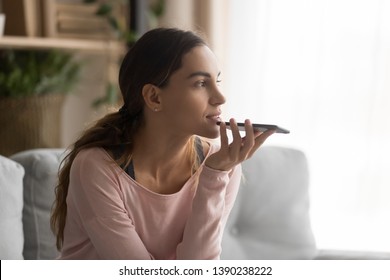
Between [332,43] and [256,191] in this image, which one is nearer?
[256,191]

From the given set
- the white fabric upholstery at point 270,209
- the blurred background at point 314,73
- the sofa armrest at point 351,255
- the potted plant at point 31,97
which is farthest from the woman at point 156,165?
the potted plant at point 31,97

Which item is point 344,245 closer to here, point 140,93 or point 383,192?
point 383,192

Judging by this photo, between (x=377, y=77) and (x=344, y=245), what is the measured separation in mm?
640

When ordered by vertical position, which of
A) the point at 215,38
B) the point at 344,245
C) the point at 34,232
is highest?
the point at 215,38

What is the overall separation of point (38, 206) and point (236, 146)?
70 cm

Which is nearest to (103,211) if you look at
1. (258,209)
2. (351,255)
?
(258,209)

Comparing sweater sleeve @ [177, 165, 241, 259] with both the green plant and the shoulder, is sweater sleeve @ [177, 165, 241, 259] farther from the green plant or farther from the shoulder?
the green plant

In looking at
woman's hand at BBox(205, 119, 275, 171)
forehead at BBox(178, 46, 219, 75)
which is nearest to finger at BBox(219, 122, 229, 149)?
woman's hand at BBox(205, 119, 275, 171)

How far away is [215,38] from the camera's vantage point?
2.70 meters

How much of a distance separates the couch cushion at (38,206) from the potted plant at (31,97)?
857 mm

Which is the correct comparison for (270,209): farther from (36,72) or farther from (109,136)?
(36,72)

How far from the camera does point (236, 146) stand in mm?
1296
